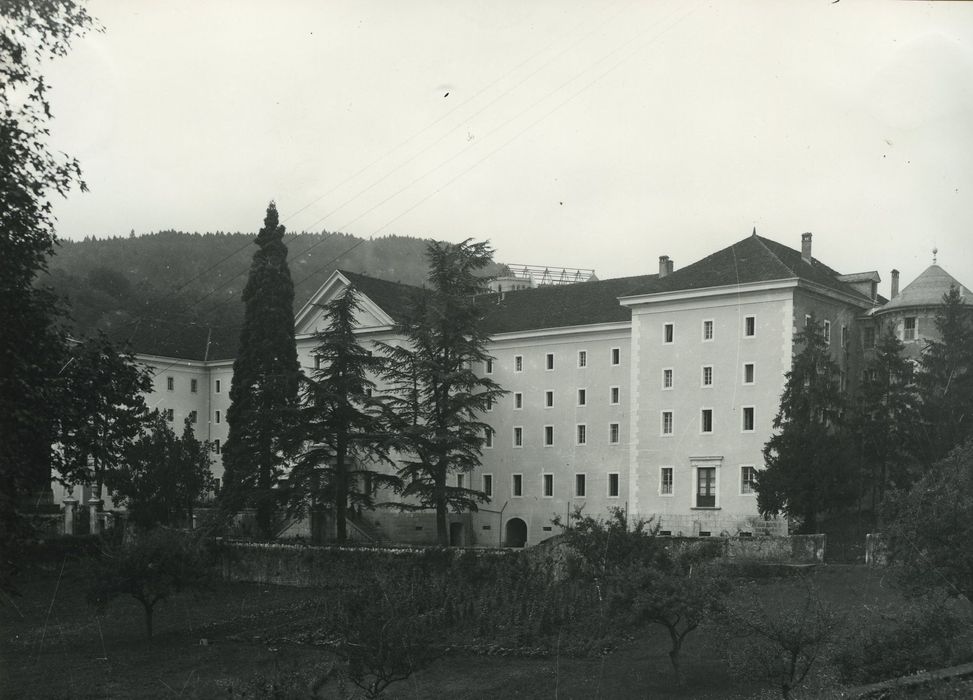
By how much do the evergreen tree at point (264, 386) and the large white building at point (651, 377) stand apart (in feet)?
16.8

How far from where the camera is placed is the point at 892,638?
17797 mm

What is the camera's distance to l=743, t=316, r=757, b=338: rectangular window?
43.7 meters

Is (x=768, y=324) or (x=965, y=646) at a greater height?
(x=768, y=324)

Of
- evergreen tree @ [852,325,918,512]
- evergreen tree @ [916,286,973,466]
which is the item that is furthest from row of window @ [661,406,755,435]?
evergreen tree @ [916,286,973,466]

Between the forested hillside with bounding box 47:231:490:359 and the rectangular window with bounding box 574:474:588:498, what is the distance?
1054 inches

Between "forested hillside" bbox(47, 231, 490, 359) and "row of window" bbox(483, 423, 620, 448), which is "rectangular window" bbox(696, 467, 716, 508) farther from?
"forested hillside" bbox(47, 231, 490, 359)

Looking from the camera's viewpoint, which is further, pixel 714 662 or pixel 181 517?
pixel 181 517

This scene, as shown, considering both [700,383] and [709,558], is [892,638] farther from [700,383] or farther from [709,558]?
[700,383]

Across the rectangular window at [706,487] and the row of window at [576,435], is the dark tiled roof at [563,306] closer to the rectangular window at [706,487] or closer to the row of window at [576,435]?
the row of window at [576,435]

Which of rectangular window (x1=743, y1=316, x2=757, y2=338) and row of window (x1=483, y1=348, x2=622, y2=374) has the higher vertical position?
rectangular window (x1=743, y1=316, x2=757, y2=338)

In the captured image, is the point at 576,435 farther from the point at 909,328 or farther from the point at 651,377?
the point at 909,328

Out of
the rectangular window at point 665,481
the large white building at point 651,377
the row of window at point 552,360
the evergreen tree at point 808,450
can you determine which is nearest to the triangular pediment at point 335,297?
the large white building at point 651,377

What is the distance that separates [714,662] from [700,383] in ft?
73.2

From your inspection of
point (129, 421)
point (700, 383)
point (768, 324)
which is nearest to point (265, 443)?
point (700, 383)
